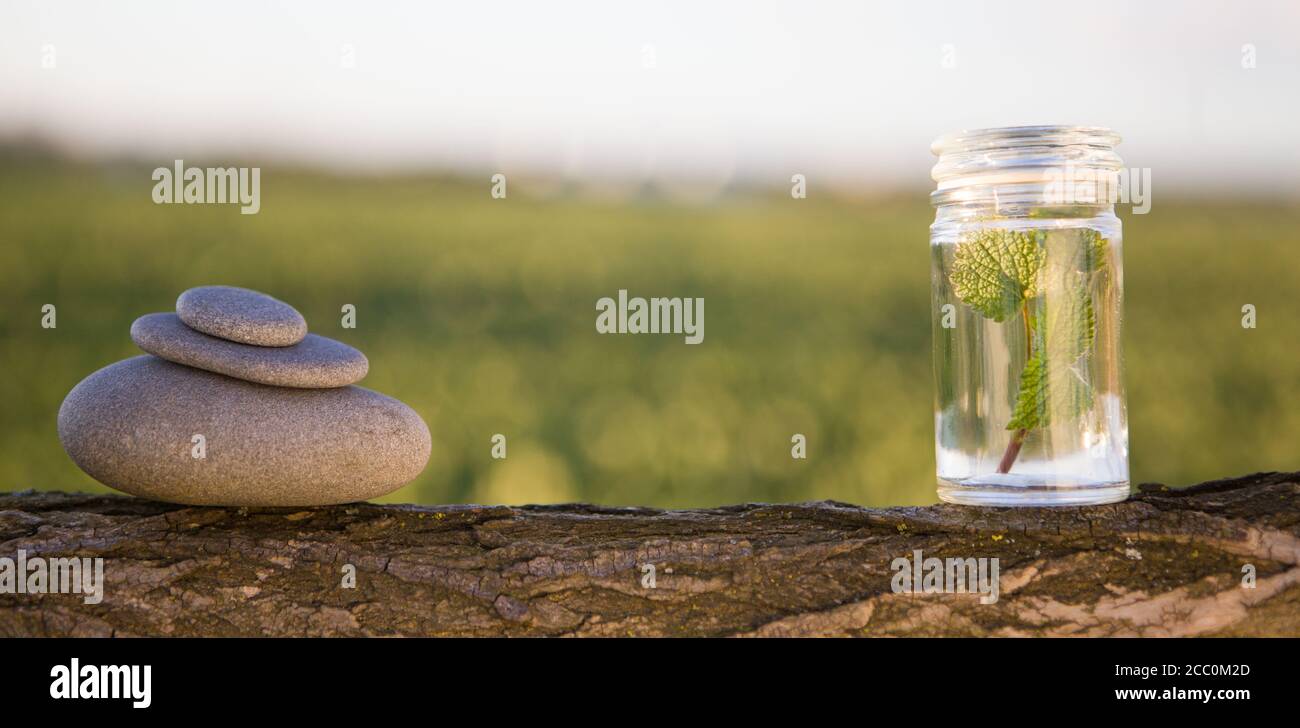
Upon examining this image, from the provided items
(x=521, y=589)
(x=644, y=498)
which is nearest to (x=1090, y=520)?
(x=521, y=589)

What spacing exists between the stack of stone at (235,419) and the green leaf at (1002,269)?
1.32 metres

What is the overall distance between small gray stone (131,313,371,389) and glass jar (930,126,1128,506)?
4.65 feet

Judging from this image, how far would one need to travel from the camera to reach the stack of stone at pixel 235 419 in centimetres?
233

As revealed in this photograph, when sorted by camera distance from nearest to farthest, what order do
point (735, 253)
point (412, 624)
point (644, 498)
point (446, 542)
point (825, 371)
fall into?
point (412, 624), point (446, 542), point (644, 498), point (825, 371), point (735, 253)

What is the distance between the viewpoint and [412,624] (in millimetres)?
2186

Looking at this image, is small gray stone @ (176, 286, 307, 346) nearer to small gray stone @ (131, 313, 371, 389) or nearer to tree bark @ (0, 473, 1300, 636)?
small gray stone @ (131, 313, 371, 389)

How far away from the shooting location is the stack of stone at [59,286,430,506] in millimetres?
2332

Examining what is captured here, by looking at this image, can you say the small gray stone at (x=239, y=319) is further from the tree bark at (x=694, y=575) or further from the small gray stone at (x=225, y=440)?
the tree bark at (x=694, y=575)

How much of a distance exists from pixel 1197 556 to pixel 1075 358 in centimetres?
48

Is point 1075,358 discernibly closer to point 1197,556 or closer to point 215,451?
point 1197,556

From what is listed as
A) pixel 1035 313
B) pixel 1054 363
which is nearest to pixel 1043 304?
pixel 1035 313

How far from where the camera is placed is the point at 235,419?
2357 millimetres

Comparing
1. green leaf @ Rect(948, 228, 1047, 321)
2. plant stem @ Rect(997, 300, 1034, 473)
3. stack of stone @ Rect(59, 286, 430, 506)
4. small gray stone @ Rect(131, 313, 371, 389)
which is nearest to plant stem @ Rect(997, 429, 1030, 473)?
plant stem @ Rect(997, 300, 1034, 473)

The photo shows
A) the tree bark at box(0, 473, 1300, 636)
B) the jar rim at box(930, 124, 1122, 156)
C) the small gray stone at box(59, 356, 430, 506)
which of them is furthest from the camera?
the jar rim at box(930, 124, 1122, 156)
